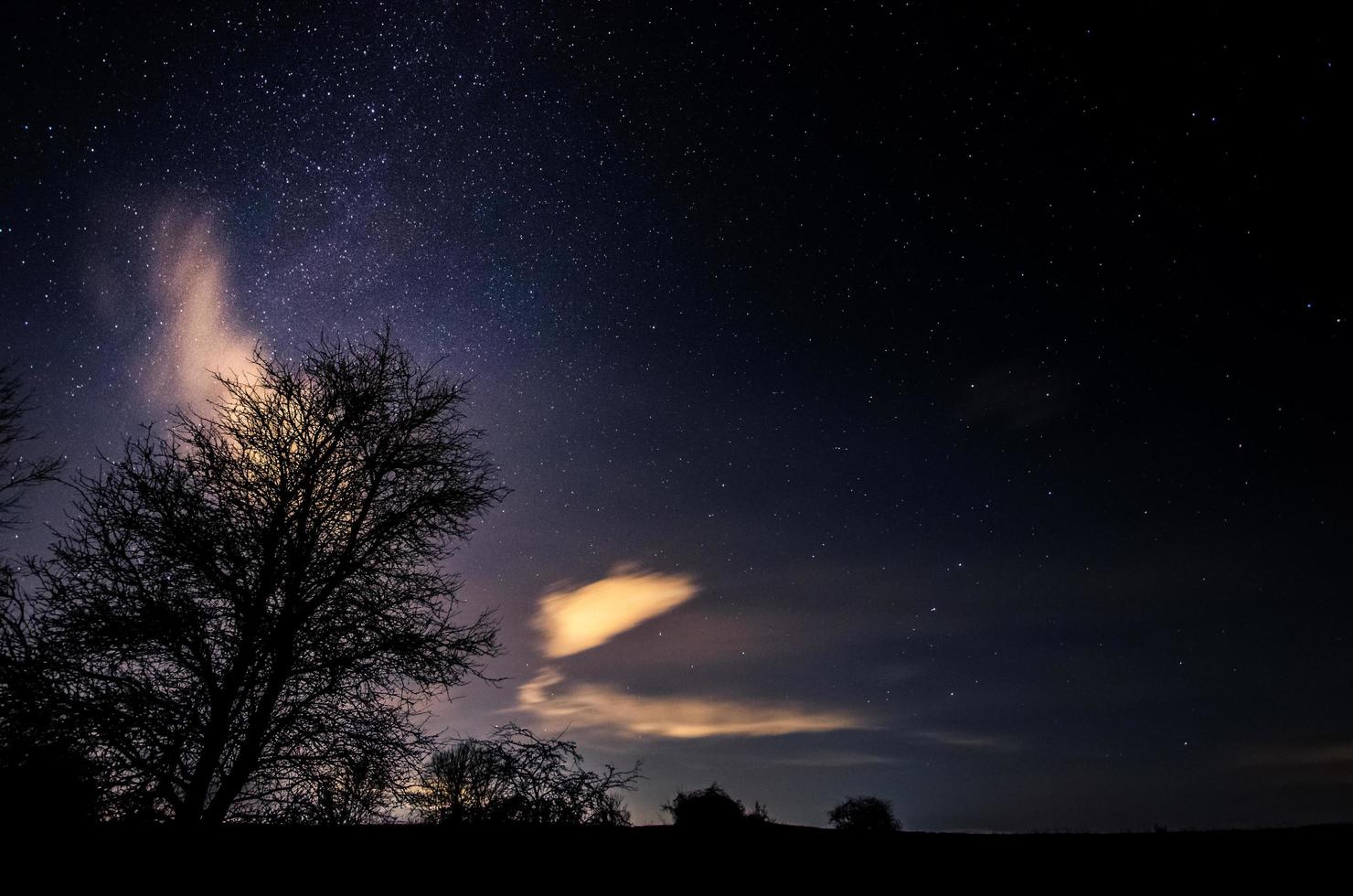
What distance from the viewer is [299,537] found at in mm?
8484

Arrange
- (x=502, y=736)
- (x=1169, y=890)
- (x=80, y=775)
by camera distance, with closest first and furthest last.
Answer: (x=1169, y=890), (x=80, y=775), (x=502, y=736)

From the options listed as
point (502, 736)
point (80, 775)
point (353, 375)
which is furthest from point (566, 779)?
point (353, 375)

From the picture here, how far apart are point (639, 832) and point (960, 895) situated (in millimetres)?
1977

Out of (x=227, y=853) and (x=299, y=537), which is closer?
(x=227, y=853)

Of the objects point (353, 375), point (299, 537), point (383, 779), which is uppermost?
point (353, 375)

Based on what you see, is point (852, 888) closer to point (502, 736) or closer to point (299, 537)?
point (502, 736)

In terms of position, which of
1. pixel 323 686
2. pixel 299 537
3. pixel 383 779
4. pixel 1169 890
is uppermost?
pixel 299 537

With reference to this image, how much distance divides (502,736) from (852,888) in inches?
197

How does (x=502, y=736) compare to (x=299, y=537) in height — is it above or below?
below

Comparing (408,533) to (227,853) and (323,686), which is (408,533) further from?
(227,853)

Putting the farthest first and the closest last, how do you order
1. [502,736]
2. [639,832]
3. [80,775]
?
[502,736] → [80,775] → [639,832]

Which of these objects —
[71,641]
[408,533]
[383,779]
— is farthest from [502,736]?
[71,641]

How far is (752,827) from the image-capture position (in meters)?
4.63

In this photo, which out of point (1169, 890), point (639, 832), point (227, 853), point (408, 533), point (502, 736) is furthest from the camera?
point (408, 533)
